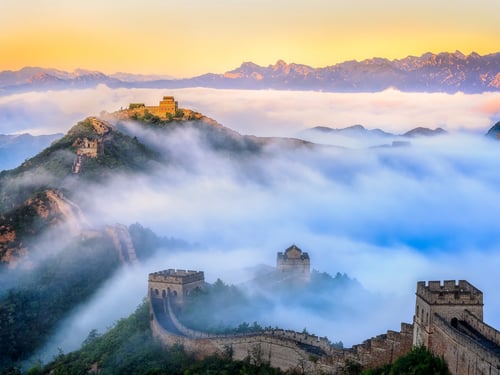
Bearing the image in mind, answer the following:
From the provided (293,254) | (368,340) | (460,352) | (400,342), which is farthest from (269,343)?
(293,254)

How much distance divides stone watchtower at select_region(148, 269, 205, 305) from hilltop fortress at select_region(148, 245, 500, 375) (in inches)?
3.6

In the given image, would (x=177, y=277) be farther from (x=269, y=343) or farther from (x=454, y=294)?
(x=454, y=294)

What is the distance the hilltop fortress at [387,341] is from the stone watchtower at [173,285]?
0.09 m

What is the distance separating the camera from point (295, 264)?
3095 inches

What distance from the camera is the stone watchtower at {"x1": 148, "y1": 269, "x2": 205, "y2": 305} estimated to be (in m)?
58.4

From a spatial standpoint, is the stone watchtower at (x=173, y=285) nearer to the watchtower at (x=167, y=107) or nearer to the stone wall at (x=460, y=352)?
the stone wall at (x=460, y=352)

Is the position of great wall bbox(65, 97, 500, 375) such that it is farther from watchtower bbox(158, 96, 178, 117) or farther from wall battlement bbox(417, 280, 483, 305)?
watchtower bbox(158, 96, 178, 117)

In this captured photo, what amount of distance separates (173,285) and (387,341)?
69.1 feet

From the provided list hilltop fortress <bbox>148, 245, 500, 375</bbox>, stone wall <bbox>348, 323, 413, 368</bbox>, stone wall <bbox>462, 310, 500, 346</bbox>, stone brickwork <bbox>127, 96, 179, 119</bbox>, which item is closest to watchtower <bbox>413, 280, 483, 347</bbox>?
hilltop fortress <bbox>148, 245, 500, 375</bbox>

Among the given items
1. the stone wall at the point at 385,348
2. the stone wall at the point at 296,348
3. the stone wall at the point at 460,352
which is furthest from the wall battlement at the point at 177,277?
the stone wall at the point at 460,352

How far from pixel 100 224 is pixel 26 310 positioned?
1447 centimetres

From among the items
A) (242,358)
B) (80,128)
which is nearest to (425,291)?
(242,358)

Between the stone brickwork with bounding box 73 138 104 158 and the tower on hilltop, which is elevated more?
the stone brickwork with bounding box 73 138 104 158

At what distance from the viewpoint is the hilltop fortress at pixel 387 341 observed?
33500mm
